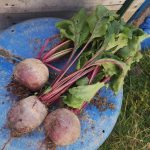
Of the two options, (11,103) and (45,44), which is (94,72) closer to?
(45,44)

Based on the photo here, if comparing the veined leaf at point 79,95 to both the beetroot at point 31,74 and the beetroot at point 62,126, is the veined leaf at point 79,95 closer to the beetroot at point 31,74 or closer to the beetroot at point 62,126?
the beetroot at point 62,126

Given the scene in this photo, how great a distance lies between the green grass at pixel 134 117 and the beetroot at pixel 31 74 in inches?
32.3

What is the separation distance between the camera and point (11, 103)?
6.55ft

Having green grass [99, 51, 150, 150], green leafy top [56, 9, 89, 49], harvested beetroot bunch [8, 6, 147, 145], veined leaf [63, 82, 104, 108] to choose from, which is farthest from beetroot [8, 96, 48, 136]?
green grass [99, 51, 150, 150]

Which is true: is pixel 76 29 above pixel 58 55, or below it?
above

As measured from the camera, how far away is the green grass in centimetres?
254

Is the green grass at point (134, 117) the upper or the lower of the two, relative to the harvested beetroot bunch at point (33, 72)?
lower

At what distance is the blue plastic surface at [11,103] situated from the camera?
1.94 metres

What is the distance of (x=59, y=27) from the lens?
213cm

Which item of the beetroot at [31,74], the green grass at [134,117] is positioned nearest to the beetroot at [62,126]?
the beetroot at [31,74]

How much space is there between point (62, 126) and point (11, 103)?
35 cm

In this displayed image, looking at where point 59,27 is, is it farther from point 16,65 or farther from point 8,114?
point 8,114

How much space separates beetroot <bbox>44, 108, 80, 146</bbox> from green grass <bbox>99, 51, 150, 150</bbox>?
2.25 ft

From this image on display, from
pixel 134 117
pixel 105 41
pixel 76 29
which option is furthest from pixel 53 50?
pixel 134 117
